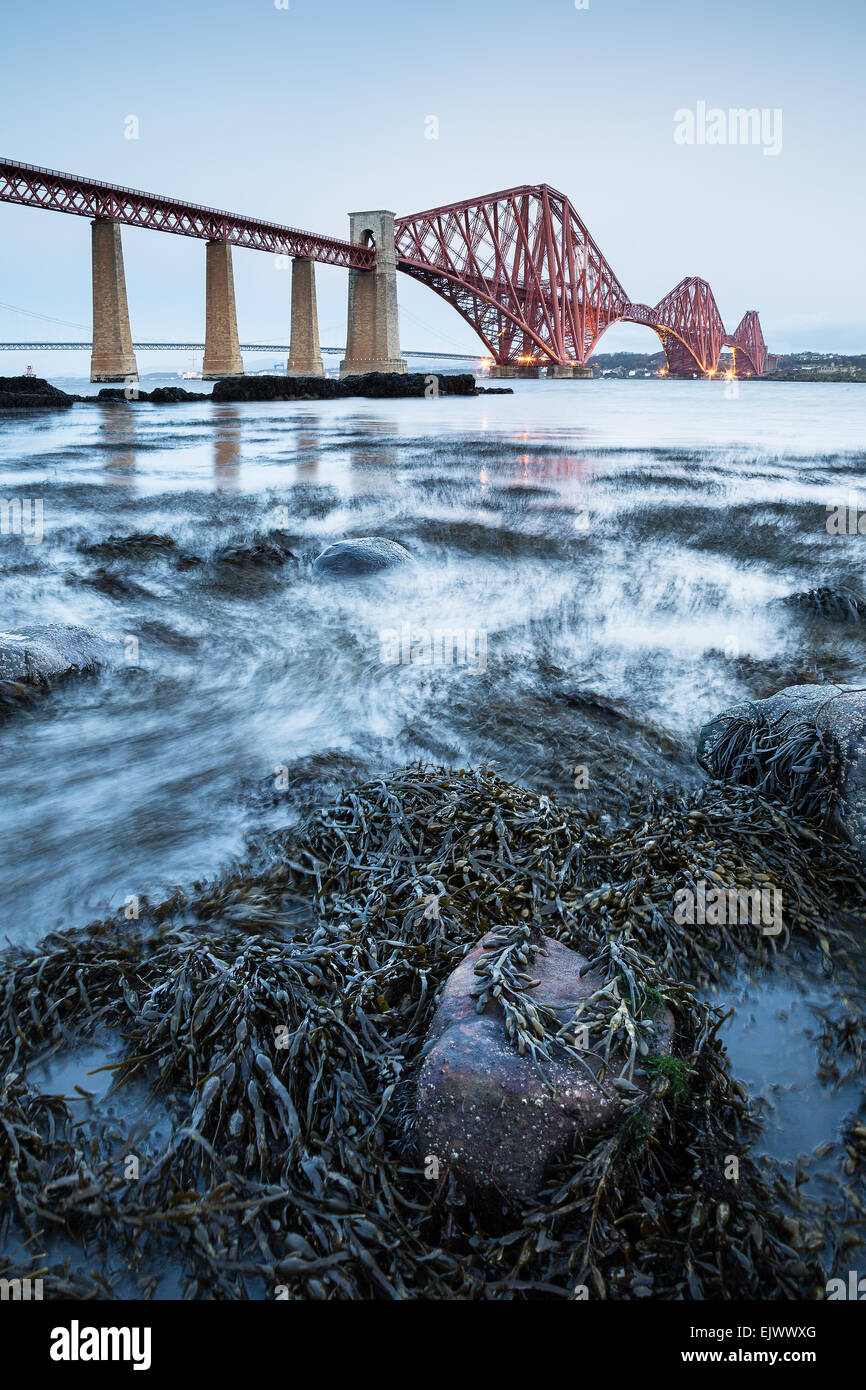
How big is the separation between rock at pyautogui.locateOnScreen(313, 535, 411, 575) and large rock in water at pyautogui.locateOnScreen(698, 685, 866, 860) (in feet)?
16.1

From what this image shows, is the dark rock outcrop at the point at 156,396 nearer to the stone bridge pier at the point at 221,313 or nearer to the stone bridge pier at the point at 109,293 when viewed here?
the stone bridge pier at the point at 109,293

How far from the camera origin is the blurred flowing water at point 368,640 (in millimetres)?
3629

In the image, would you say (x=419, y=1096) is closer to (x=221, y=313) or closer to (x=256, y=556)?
(x=256, y=556)

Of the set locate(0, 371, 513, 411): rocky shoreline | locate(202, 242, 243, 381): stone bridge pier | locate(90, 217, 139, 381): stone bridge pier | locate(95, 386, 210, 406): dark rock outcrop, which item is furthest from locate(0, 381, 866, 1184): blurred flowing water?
locate(202, 242, 243, 381): stone bridge pier

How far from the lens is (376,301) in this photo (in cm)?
6009

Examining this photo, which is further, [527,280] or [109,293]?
[527,280]

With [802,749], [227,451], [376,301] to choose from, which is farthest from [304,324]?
[802,749]

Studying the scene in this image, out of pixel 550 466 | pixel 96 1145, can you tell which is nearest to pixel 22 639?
pixel 96 1145

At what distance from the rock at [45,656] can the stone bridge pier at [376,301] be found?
6133 centimetres

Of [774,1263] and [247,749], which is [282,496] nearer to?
[247,749]

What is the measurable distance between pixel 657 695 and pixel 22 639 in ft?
14.4

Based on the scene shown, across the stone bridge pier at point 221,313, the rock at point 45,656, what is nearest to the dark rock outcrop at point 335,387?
the stone bridge pier at point 221,313

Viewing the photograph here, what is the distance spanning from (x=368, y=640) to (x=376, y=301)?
62.4 metres

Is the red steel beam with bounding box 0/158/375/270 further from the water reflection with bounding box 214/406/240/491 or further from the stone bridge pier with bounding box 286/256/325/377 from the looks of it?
the water reflection with bounding box 214/406/240/491
